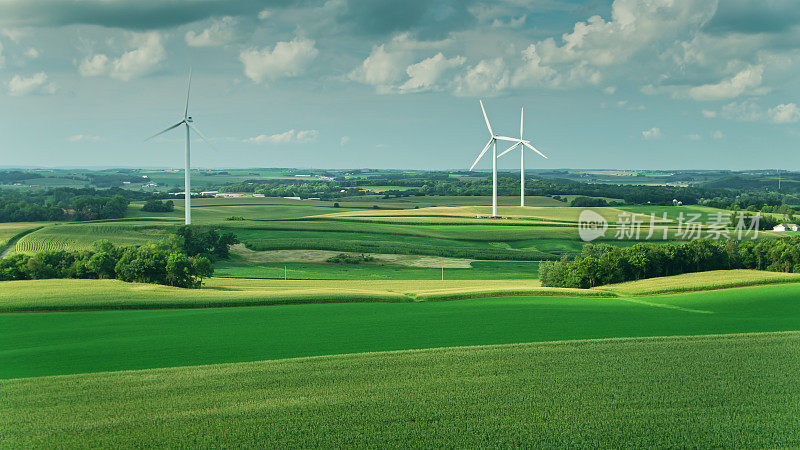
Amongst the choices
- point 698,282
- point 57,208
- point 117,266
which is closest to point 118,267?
point 117,266

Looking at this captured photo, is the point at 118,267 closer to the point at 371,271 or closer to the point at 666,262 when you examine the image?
the point at 371,271

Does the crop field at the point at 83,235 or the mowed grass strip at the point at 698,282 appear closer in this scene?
the mowed grass strip at the point at 698,282

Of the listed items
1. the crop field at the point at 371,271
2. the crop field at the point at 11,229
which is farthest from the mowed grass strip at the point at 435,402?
the crop field at the point at 11,229

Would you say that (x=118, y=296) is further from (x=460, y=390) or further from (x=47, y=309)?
(x=460, y=390)

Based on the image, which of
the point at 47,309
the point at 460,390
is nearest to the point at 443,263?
the point at 47,309

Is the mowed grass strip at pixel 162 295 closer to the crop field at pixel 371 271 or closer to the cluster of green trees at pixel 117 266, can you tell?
the cluster of green trees at pixel 117 266

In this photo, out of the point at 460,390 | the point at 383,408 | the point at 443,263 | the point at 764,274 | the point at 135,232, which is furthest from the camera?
the point at 135,232
